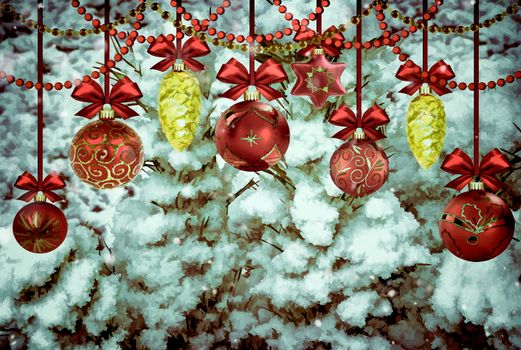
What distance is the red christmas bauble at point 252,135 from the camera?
4.49 feet

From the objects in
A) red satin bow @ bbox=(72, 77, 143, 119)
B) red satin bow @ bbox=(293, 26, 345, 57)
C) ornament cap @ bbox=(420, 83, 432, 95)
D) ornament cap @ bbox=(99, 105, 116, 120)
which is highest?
red satin bow @ bbox=(293, 26, 345, 57)

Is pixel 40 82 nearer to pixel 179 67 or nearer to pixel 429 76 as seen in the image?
pixel 179 67

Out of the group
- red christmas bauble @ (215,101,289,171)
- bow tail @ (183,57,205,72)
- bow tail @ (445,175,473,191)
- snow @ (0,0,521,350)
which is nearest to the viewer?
red christmas bauble @ (215,101,289,171)

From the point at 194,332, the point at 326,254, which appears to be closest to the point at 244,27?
the point at 326,254

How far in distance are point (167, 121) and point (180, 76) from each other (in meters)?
0.10

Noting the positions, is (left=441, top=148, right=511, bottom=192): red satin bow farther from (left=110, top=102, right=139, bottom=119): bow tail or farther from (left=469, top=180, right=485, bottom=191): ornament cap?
(left=110, top=102, right=139, bottom=119): bow tail

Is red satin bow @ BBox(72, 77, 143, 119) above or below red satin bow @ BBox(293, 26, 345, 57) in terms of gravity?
below

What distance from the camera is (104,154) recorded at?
1.45m

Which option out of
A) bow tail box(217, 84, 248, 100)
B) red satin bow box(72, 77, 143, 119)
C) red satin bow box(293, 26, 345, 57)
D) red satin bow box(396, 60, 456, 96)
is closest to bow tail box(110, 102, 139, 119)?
red satin bow box(72, 77, 143, 119)

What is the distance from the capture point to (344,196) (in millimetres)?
2105

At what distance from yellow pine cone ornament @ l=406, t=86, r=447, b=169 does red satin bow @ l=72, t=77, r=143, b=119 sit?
60cm

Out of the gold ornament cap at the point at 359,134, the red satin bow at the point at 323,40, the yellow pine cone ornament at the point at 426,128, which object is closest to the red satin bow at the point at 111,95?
the red satin bow at the point at 323,40

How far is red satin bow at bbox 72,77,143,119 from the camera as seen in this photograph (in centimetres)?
151

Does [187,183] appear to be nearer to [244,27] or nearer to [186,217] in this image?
[186,217]
